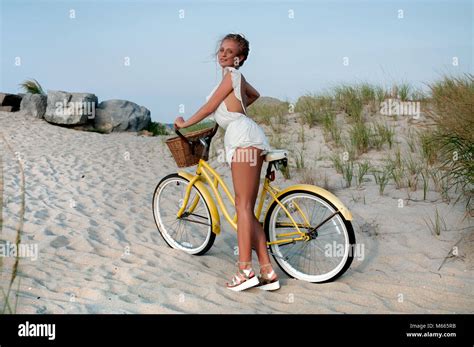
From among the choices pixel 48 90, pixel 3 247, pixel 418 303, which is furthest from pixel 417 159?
pixel 48 90

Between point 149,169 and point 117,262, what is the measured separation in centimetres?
614

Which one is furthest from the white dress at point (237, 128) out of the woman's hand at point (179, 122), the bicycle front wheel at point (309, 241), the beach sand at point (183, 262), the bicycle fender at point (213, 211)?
the beach sand at point (183, 262)

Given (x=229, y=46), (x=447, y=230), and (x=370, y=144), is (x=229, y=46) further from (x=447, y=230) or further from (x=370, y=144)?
(x=370, y=144)

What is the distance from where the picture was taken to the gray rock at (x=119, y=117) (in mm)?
17781

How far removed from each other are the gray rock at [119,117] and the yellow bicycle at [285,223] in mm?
11854

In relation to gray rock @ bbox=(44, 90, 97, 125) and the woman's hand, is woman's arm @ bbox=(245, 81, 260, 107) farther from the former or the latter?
gray rock @ bbox=(44, 90, 97, 125)

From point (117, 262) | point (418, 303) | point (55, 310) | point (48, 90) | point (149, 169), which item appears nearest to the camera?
point (55, 310)

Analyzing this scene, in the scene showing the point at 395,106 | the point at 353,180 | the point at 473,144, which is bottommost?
the point at 353,180

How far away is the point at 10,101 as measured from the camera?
1852 cm

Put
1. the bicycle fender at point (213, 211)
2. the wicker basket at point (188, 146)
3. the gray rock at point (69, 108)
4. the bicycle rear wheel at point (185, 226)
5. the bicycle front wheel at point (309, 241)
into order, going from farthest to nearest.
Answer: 1. the gray rock at point (69, 108)
2. the bicycle rear wheel at point (185, 226)
3. the bicycle fender at point (213, 211)
4. the wicker basket at point (188, 146)
5. the bicycle front wheel at point (309, 241)

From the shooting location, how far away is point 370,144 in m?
9.33

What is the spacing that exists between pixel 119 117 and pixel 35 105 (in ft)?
8.83

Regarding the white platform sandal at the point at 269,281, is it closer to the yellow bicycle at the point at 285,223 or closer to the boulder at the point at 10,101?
the yellow bicycle at the point at 285,223

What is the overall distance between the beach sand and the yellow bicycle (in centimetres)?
18
